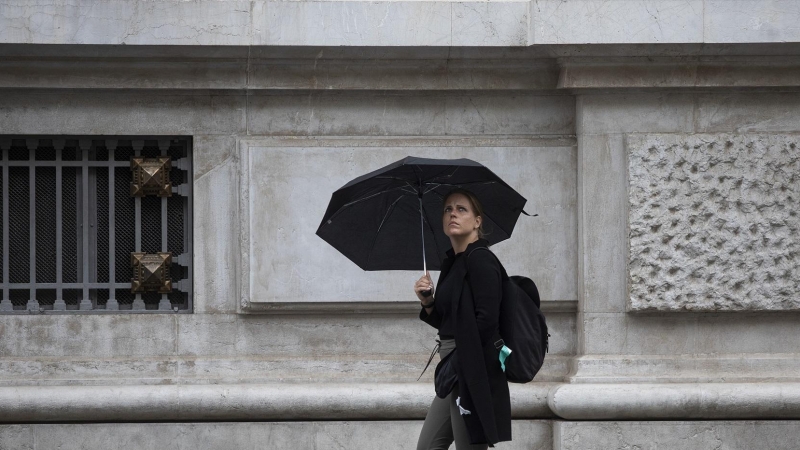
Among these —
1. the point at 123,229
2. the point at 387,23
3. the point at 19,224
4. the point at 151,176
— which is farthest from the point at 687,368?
the point at 19,224

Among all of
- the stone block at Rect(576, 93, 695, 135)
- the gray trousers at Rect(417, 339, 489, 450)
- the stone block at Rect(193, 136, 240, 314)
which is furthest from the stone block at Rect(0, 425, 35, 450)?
the stone block at Rect(576, 93, 695, 135)

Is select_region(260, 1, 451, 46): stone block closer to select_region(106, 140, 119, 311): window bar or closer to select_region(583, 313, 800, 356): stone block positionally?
select_region(106, 140, 119, 311): window bar

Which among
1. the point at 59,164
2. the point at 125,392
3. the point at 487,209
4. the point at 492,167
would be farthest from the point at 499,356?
the point at 59,164

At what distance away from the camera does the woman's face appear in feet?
19.1

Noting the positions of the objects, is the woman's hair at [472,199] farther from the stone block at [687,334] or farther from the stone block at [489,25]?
the stone block at [687,334]

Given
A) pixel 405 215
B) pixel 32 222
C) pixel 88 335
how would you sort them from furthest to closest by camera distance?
1. pixel 32 222
2. pixel 88 335
3. pixel 405 215

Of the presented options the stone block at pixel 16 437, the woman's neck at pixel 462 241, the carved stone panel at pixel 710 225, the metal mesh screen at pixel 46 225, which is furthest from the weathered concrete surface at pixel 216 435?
the woman's neck at pixel 462 241

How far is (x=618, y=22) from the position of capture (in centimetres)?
752

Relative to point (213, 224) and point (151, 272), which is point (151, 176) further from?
point (151, 272)

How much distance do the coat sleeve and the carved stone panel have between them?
2.26m

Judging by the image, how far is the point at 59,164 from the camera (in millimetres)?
7910

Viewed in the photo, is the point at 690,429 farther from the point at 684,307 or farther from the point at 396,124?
the point at 396,124

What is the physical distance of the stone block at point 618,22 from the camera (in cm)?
750

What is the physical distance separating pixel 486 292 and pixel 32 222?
3576mm
